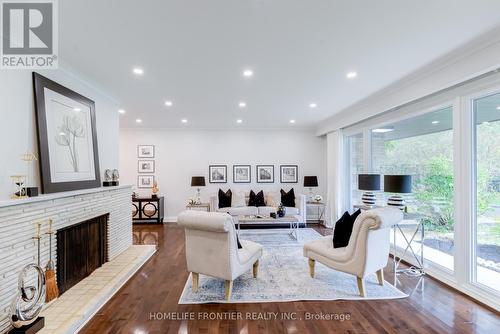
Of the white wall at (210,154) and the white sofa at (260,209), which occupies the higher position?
the white wall at (210,154)

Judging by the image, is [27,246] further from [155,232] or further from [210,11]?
[155,232]

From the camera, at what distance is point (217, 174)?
7090 mm

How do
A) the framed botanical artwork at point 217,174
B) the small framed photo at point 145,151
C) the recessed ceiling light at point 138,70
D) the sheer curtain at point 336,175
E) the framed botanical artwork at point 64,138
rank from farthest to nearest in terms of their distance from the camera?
→ the framed botanical artwork at point 217,174 < the small framed photo at point 145,151 < the sheer curtain at point 336,175 < the recessed ceiling light at point 138,70 < the framed botanical artwork at point 64,138

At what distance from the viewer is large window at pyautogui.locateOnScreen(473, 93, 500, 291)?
2.71m

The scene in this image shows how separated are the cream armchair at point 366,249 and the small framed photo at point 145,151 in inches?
220

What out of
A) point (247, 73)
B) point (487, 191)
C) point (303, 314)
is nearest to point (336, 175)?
point (487, 191)

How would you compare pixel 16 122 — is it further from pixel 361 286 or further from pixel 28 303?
pixel 361 286

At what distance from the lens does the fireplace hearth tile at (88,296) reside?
2229 mm

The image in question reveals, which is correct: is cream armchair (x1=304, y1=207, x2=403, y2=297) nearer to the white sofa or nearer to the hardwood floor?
the hardwood floor

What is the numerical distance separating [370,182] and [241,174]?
3725 millimetres

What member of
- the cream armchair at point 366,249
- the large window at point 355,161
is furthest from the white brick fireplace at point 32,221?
the large window at point 355,161

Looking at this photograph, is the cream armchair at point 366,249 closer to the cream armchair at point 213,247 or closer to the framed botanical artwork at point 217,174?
the cream armchair at point 213,247

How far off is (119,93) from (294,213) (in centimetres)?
450

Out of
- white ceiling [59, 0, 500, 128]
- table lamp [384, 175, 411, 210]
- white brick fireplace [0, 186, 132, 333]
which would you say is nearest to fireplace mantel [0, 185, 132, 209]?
white brick fireplace [0, 186, 132, 333]
